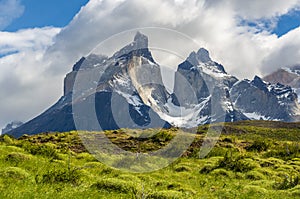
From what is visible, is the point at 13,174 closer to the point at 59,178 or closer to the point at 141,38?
the point at 59,178

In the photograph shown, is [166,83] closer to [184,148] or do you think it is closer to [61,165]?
[61,165]

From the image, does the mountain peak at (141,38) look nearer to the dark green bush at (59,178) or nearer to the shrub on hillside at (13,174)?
the dark green bush at (59,178)

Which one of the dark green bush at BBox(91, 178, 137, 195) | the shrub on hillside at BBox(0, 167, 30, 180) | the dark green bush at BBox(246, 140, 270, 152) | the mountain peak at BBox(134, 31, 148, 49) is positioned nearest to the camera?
the shrub on hillside at BBox(0, 167, 30, 180)

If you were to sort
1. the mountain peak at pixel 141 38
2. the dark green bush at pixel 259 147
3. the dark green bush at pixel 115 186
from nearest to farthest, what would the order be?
the dark green bush at pixel 115 186
the mountain peak at pixel 141 38
the dark green bush at pixel 259 147

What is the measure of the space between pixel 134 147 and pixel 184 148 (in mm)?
9114

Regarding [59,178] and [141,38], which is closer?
[59,178]

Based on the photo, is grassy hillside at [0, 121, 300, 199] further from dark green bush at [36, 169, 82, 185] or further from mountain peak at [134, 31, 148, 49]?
mountain peak at [134, 31, 148, 49]

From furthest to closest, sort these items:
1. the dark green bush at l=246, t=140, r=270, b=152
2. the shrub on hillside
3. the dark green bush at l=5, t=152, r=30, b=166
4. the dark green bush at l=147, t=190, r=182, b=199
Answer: the dark green bush at l=246, t=140, r=270, b=152, the dark green bush at l=5, t=152, r=30, b=166, the shrub on hillside, the dark green bush at l=147, t=190, r=182, b=199

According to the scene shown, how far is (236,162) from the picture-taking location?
34.2m

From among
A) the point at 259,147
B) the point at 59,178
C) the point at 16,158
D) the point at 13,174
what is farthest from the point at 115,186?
the point at 259,147

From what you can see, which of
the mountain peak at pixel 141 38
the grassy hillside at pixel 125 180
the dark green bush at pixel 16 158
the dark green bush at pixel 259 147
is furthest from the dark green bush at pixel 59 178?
the dark green bush at pixel 259 147

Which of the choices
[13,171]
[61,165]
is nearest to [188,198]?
[13,171]

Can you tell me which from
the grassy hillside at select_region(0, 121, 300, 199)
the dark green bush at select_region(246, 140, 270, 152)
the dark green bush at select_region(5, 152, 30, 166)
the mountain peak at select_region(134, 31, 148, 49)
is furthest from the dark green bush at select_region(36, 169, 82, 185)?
the dark green bush at select_region(246, 140, 270, 152)

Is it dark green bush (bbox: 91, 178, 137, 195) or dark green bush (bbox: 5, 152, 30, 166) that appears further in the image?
dark green bush (bbox: 5, 152, 30, 166)
